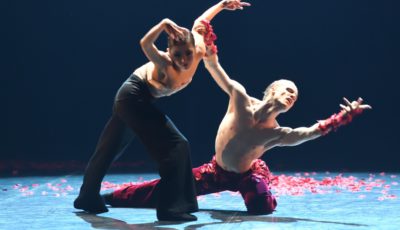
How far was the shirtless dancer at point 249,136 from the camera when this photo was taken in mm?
3836

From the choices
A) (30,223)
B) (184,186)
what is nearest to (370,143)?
(184,186)

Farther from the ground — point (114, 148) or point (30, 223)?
point (114, 148)

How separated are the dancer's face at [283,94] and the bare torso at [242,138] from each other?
15 cm

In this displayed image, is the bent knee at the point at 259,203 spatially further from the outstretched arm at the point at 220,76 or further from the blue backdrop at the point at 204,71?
the blue backdrop at the point at 204,71

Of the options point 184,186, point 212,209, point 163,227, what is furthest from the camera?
point 212,209

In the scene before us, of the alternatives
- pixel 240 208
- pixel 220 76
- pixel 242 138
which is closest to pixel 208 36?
pixel 220 76

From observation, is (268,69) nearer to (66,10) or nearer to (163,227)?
(66,10)

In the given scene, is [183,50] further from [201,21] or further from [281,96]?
[281,96]

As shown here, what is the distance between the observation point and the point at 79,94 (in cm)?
710

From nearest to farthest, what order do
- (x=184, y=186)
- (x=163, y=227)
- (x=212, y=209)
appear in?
1. (x=163, y=227)
2. (x=184, y=186)
3. (x=212, y=209)

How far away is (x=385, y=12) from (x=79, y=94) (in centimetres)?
348

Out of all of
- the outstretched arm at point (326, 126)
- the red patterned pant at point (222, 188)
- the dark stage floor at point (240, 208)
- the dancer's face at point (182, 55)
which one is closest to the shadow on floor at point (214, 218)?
the dark stage floor at point (240, 208)

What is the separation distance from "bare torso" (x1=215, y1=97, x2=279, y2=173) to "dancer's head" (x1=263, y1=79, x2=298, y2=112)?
12cm

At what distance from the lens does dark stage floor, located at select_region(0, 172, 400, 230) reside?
11.4ft
